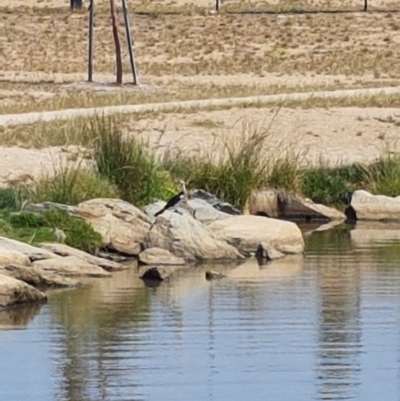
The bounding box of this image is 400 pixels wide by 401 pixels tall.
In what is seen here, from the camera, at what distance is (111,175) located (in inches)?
734

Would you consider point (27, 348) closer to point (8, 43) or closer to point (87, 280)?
point (87, 280)

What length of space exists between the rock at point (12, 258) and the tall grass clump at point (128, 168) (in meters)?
4.20

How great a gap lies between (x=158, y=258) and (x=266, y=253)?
1.15 metres

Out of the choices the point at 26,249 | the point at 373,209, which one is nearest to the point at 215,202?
the point at 373,209

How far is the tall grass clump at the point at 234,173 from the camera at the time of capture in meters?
19.6

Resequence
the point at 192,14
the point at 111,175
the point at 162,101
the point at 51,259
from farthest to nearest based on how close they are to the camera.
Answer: the point at 192,14 < the point at 162,101 < the point at 111,175 < the point at 51,259

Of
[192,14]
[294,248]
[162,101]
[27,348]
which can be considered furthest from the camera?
[192,14]

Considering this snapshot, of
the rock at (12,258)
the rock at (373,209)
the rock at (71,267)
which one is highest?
the rock at (12,258)

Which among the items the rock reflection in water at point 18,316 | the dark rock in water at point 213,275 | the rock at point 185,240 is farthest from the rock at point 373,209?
the rock reflection in water at point 18,316

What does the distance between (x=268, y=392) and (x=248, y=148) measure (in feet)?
30.1

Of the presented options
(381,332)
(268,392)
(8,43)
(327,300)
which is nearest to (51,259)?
(327,300)

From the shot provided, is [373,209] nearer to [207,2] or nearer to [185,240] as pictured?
[185,240]

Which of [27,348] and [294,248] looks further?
[294,248]

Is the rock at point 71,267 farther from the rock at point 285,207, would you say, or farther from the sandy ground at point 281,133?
the sandy ground at point 281,133
